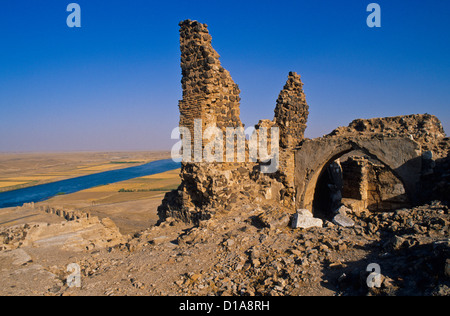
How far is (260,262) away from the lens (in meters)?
3.89

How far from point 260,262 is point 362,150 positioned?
6773 millimetres

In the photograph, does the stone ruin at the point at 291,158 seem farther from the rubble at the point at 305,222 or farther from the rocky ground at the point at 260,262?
the rocky ground at the point at 260,262

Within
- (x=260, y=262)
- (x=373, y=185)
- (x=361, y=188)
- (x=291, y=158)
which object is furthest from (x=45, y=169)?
(x=260, y=262)

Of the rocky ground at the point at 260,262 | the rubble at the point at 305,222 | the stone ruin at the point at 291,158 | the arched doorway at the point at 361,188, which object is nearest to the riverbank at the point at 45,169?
the arched doorway at the point at 361,188

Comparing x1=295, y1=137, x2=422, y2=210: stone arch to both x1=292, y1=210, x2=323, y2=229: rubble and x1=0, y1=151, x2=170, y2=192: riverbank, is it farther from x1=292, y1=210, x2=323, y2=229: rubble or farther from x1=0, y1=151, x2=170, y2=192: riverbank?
x1=0, y1=151, x2=170, y2=192: riverbank

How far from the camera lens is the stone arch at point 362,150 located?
819 centimetres

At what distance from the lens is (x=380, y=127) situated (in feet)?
32.1

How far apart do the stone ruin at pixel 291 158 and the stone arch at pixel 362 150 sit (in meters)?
0.03

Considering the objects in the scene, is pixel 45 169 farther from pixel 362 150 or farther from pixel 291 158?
pixel 362 150

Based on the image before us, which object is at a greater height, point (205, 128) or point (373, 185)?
point (205, 128)

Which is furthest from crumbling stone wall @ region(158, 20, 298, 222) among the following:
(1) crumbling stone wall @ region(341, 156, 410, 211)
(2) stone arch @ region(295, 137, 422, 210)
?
(1) crumbling stone wall @ region(341, 156, 410, 211)

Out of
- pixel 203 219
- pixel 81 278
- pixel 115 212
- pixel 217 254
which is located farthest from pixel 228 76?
pixel 115 212

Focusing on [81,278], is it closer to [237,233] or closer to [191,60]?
[237,233]
